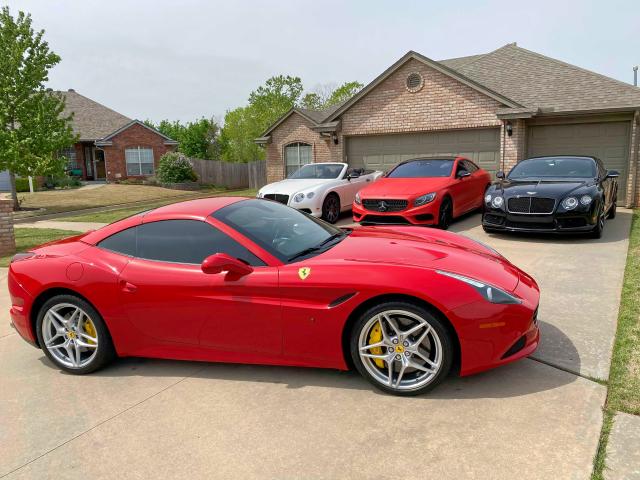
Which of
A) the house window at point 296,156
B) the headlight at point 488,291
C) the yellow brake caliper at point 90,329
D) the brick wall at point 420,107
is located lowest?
the yellow brake caliper at point 90,329

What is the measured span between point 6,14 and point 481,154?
56.6 feet

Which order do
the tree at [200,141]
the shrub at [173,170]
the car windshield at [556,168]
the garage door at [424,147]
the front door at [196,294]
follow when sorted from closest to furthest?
the front door at [196,294] < the car windshield at [556,168] < the garage door at [424,147] < the shrub at [173,170] < the tree at [200,141]

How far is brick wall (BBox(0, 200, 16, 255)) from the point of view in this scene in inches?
384

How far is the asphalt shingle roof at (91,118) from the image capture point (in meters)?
33.7

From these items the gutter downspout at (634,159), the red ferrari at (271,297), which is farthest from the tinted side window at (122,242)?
the gutter downspout at (634,159)

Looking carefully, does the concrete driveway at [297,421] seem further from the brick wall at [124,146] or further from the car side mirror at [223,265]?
the brick wall at [124,146]

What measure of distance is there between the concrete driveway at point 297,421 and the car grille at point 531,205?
425 cm

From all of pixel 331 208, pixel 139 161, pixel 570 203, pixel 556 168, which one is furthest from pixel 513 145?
pixel 139 161

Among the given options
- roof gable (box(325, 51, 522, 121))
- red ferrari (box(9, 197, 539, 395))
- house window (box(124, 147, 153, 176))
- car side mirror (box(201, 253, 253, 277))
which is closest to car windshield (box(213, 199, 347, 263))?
red ferrari (box(9, 197, 539, 395))

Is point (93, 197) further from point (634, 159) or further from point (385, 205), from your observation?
point (634, 159)

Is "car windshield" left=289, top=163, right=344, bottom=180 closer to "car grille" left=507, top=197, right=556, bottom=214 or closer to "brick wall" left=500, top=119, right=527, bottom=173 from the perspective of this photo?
"brick wall" left=500, top=119, right=527, bottom=173

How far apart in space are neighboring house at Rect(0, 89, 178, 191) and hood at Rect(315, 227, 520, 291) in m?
31.1

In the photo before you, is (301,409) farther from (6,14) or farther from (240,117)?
(240,117)

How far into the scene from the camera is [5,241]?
9812 mm
